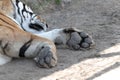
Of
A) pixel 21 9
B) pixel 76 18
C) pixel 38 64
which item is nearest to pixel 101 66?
pixel 38 64

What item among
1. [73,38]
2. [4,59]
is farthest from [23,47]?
[73,38]

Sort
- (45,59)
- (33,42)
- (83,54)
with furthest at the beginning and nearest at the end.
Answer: (83,54) → (33,42) → (45,59)

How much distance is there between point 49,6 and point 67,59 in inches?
61.9

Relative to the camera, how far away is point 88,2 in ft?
15.9

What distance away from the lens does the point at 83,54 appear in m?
3.26

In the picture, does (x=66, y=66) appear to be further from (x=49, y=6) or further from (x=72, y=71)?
(x=49, y=6)

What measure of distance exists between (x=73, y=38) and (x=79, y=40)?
54 mm

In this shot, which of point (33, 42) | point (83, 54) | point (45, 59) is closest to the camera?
point (45, 59)

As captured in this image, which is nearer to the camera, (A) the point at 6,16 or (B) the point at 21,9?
(A) the point at 6,16

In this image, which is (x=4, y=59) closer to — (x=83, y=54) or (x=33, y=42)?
(x=33, y=42)

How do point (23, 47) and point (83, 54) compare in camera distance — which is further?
point (83, 54)

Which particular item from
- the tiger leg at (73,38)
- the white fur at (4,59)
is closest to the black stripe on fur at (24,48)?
the white fur at (4,59)

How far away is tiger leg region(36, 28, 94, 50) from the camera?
10.7ft

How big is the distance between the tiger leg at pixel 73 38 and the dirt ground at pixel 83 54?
50 millimetres
